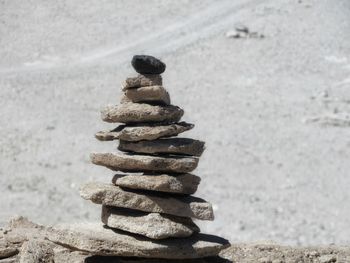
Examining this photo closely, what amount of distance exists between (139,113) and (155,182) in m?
0.92

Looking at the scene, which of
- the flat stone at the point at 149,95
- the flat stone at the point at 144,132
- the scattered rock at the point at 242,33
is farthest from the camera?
the scattered rock at the point at 242,33

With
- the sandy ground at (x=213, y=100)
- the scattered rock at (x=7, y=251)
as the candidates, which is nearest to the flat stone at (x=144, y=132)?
the scattered rock at (x=7, y=251)

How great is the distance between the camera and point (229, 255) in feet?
46.8

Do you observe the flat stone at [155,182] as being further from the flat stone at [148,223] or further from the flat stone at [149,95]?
the flat stone at [149,95]

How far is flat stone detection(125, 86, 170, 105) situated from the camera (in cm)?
1125

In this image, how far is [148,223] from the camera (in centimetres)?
1090

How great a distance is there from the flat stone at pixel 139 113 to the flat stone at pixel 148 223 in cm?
119

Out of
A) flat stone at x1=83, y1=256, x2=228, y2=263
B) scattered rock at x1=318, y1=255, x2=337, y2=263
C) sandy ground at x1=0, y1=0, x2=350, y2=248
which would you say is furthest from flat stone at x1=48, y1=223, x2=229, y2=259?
sandy ground at x1=0, y1=0, x2=350, y2=248

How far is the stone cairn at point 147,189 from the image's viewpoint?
1095cm

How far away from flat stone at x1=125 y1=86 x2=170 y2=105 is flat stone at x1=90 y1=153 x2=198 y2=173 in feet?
2.60

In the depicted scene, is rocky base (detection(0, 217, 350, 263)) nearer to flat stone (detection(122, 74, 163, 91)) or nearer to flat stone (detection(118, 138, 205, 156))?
flat stone (detection(118, 138, 205, 156))

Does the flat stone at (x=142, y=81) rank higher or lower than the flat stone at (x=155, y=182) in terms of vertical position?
higher

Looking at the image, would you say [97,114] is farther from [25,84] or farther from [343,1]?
[343,1]

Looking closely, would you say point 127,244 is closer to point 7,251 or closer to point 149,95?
point 149,95
